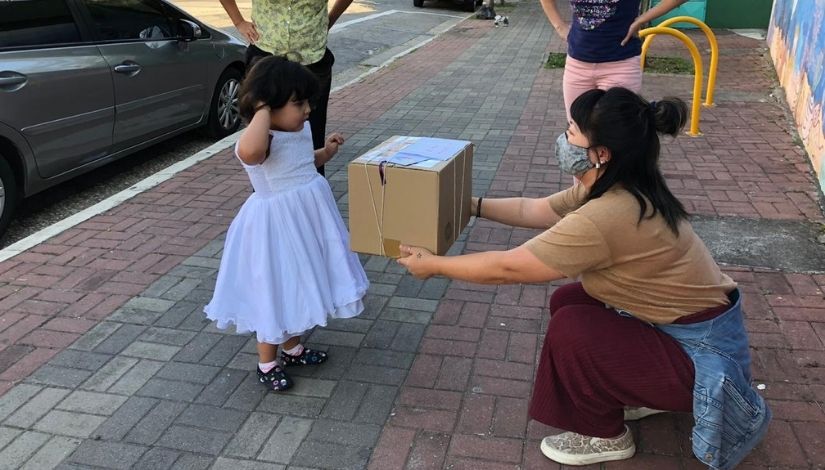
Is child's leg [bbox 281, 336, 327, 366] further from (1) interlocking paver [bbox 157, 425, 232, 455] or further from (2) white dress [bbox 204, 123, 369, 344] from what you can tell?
(1) interlocking paver [bbox 157, 425, 232, 455]

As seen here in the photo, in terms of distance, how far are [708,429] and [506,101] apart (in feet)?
21.2

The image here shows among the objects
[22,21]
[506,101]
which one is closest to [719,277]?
[22,21]

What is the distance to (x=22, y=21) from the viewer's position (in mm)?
4883

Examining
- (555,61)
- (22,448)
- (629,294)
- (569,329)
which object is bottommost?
(22,448)

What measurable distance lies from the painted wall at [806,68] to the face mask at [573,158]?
11.9 feet

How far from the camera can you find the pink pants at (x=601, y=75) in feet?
13.7

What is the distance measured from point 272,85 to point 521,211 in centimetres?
110

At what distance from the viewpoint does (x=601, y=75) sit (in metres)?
4.20

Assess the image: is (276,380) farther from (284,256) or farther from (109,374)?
(109,374)

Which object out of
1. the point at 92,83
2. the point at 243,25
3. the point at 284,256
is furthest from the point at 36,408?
the point at 92,83

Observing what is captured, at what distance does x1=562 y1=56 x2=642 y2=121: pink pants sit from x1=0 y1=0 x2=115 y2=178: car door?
3433 millimetres

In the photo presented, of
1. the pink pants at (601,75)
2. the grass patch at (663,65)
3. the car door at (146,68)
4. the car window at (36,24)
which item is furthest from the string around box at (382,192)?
the grass patch at (663,65)

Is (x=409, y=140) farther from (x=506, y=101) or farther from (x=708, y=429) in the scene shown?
(x=506, y=101)

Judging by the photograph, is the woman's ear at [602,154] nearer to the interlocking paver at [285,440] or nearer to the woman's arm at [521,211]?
the woman's arm at [521,211]
